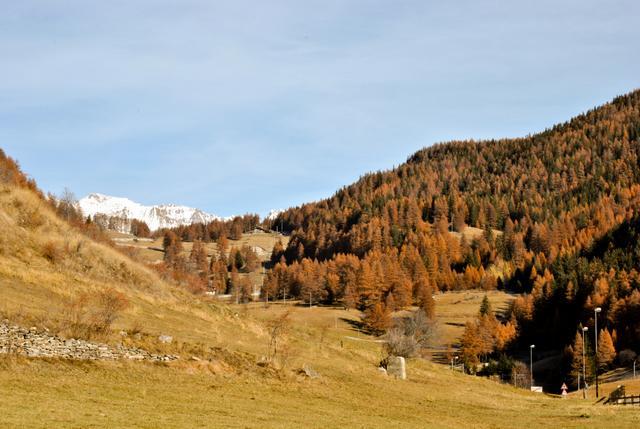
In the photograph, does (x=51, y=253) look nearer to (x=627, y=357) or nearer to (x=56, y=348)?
(x=56, y=348)

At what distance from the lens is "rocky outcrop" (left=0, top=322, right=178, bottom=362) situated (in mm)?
28641

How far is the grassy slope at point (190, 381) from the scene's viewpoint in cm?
2430

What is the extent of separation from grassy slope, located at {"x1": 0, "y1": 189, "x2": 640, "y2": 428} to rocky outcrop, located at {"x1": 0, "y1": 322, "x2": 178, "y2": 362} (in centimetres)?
89

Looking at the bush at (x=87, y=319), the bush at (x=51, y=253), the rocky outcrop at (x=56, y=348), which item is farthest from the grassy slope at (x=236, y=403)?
→ the bush at (x=51, y=253)

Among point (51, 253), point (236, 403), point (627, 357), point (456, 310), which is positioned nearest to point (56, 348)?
point (236, 403)

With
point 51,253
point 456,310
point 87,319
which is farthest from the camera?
point 456,310

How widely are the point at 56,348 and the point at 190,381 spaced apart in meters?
6.47

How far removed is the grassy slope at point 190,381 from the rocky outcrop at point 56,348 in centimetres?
89

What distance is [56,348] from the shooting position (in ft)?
99.0

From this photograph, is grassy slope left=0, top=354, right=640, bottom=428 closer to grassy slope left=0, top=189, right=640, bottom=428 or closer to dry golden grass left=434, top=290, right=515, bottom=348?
grassy slope left=0, top=189, right=640, bottom=428

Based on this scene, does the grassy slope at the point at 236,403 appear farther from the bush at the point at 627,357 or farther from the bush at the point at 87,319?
the bush at the point at 627,357

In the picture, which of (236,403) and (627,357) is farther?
(627,357)

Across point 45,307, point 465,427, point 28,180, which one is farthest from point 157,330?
point 28,180

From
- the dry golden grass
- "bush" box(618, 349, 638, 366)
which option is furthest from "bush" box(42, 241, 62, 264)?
"bush" box(618, 349, 638, 366)
